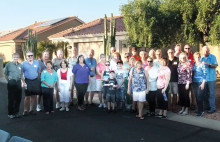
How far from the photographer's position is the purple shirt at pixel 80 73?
7.52 metres

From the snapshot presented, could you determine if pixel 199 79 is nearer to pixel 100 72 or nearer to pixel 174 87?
pixel 174 87

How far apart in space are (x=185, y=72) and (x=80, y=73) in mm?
3119

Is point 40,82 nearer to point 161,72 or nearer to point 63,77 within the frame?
point 63,77

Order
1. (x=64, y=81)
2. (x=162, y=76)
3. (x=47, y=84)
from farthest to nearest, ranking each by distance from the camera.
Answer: (x=64, y=81)
(x=47, y=84)
(x=162, y=76)

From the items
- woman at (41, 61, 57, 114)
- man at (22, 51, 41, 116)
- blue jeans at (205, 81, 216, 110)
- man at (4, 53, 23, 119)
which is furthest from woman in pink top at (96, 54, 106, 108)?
blue jeans at (205, 81, 216, 110)

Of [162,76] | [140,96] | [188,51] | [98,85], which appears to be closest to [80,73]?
[98,85]

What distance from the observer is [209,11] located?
819 cm

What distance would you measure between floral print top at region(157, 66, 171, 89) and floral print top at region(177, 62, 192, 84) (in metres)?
0.43

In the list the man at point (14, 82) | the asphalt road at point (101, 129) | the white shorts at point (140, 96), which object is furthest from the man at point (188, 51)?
the man at point (14, 82)

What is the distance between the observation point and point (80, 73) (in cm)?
751

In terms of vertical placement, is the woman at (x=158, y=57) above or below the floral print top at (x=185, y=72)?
above

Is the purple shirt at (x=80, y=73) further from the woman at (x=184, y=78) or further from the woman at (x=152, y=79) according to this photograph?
the woman at (x=184, y=78)

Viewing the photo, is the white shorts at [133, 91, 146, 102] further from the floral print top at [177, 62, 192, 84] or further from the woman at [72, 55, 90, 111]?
the woman at [72, 55, 90, 111]

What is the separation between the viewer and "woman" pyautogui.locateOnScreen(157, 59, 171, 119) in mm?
6477
